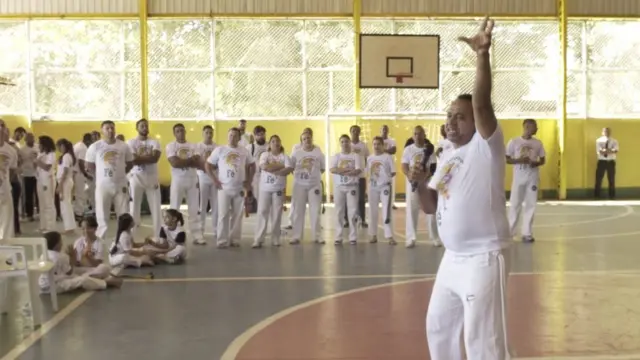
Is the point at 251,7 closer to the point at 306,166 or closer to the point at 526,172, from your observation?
the point at 306,166

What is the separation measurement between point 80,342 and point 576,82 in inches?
788

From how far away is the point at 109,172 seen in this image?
12.9 meters

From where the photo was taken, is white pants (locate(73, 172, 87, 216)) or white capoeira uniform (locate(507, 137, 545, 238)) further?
white pants (locate(73, 172, 87, 216))

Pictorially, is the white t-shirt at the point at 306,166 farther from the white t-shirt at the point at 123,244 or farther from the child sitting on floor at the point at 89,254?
the child sitting on floor at the point at 89,254

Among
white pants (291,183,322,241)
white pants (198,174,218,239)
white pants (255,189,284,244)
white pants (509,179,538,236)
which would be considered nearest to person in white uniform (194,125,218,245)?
white pants (198,174,218,239)

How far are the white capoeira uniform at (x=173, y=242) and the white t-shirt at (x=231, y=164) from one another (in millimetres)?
1678

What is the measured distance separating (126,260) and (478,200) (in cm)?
759

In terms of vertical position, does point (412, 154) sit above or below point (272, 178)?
above

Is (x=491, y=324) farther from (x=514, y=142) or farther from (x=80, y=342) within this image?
(x=514, y=142)

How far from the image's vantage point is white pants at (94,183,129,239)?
12.9 metres

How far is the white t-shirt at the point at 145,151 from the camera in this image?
45.5 feet

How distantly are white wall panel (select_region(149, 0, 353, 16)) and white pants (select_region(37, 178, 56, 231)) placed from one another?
855 cm

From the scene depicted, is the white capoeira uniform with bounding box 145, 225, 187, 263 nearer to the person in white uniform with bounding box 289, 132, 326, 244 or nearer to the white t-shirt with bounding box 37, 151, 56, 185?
the person in white uniform with bounding box 289, 132, 326, 244

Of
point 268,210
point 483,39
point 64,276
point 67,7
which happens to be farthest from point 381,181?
point 67,7
